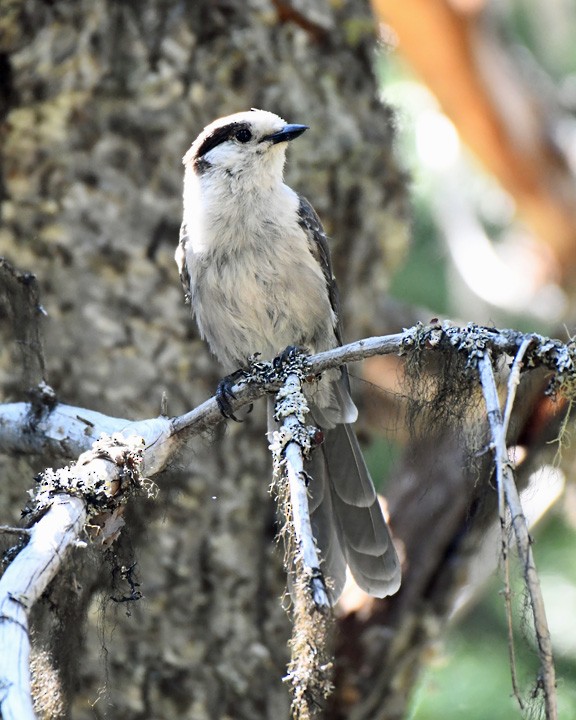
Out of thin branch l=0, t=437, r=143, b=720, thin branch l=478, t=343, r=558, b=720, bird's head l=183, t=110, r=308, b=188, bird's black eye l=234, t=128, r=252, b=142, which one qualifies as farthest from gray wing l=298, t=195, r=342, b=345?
thin branch l=478, t=343, r=558, b=720

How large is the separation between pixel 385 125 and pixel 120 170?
1.24 metres

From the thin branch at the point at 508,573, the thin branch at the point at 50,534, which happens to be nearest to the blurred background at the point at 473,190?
the thin branch at the point at 50,534

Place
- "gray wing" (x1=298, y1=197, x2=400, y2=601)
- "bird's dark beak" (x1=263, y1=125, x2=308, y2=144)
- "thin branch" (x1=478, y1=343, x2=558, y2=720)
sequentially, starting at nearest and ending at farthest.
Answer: "thin branch" (x1=478, y1=343, x2=558, y2=720)
"gray wing" (x1=298, y1=197, x2=400, y2=601)
"bird's dark beak" (x1=263, y1=125, x2=308, y2=144)

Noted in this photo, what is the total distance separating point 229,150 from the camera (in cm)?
362

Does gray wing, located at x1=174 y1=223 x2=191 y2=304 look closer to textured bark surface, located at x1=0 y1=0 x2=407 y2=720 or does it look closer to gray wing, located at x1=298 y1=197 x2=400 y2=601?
textured bark surface, located at x1=0 y1=0 x2=407 y2=720

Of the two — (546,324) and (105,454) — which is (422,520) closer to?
(105,454)

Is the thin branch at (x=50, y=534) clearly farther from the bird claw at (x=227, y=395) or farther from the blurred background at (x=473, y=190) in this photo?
the blurred background at (x=473, y=190)

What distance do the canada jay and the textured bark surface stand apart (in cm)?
28

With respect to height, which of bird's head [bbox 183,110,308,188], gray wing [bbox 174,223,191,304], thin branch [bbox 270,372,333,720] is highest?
bird's head [bbox 183,110,308,188]

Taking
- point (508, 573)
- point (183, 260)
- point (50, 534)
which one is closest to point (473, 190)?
point (183, 260)

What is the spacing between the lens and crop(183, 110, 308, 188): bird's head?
11.6 feet

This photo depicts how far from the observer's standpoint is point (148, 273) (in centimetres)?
389

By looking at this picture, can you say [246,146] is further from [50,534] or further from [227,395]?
[50,534]

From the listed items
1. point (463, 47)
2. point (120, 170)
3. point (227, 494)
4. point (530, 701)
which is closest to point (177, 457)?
point (530, 701)
